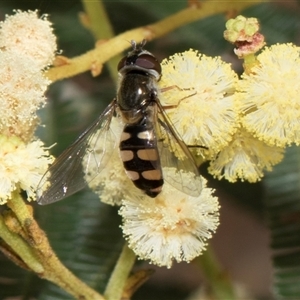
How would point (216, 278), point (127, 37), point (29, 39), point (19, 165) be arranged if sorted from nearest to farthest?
1. point (19, 165)
2. point (29, 39)
3. point (127, 37)
4. point (216, 278)

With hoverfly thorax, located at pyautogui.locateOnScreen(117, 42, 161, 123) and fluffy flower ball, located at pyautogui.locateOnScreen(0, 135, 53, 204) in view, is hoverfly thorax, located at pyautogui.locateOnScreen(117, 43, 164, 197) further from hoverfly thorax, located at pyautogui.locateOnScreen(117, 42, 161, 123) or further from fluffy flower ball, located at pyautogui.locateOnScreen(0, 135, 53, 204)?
fluffy flower ball, located at pyautogui.locateOnScreen(0, 135, 53, 204)

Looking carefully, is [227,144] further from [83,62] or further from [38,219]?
[38,219]

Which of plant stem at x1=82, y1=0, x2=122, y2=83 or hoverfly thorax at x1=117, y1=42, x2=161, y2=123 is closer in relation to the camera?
hoverfly thorax at x1=117, y1=42, x2=161, y2=123

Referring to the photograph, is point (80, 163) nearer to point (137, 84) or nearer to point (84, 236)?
point (137, 84)

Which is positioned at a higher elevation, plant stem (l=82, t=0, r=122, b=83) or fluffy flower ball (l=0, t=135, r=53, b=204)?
plant stem (l=82, t=0, r=122, b=83)

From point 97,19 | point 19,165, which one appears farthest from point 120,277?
point 97,19

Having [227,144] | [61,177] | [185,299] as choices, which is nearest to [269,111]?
[227,144]

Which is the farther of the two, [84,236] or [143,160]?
[84,236]

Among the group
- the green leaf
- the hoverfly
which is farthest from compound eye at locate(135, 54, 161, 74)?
the green leaf
